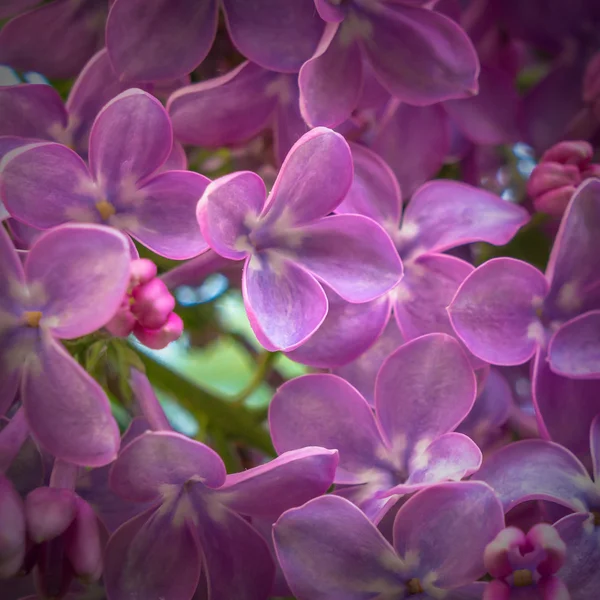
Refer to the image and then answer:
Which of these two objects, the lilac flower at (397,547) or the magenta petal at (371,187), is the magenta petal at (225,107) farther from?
the lilac flower at (397,547)

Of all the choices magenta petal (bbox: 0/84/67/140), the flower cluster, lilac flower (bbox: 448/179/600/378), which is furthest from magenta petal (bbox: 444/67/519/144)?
magenta petal (bbox: 0/84/67/140)

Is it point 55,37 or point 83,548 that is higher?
point 55,37

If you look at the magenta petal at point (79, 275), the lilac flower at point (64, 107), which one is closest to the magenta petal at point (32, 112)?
the lilac flower at point (64, 107)

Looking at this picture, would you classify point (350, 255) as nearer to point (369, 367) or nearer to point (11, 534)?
point (369, 367)

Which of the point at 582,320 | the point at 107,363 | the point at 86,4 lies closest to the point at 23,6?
the point at 86,4

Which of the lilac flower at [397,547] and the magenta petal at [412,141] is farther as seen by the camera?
the magenta petal at [412,141]

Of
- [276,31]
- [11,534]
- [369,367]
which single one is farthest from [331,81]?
[11,534]

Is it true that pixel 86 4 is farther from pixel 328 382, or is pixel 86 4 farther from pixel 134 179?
pixel 328 382
